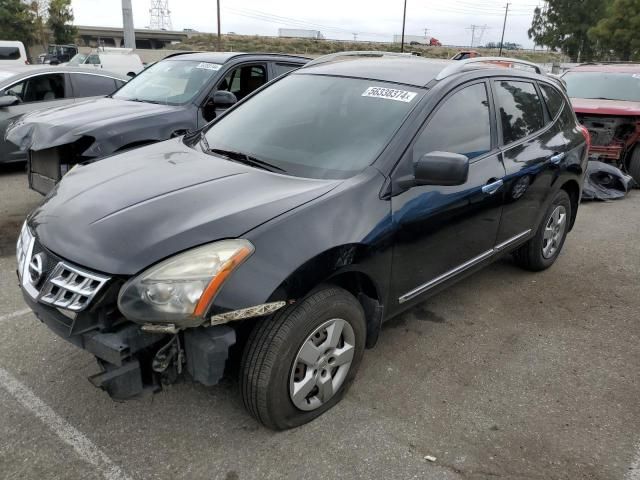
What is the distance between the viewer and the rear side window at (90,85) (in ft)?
26.5

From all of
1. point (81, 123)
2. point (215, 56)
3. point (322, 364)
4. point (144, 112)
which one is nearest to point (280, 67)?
point (215, 56)

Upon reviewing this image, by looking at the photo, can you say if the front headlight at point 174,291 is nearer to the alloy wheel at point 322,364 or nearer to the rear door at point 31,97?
the alloy wheel at point 322,364

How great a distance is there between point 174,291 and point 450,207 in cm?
174

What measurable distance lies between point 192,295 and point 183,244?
0.23 m

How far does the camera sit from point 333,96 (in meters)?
3.35

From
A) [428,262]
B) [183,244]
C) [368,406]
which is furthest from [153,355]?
[428,262]

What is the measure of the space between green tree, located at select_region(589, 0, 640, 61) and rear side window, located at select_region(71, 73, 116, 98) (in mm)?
27094

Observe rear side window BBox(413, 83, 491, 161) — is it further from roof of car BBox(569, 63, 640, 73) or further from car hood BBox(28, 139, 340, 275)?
roof of car BBox(569, 63, 640, 73)

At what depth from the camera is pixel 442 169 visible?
268 cm

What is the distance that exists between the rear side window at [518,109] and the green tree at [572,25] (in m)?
42.5

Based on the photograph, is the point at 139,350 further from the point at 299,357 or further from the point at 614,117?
the point at 614,117

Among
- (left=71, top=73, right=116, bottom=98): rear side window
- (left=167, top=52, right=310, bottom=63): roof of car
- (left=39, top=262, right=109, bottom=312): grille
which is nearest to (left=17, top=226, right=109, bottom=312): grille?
(left=39, top=262, right=109, bottom=312): grille

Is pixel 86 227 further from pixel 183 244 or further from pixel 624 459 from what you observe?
pixel 624 459

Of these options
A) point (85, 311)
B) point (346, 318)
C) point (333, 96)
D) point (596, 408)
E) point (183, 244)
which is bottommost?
point (596, 408)
